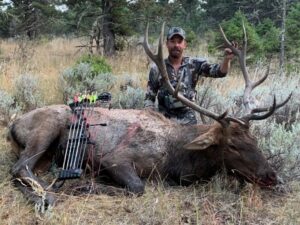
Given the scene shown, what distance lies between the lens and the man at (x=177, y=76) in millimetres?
6004

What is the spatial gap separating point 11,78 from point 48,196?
514 centimetres

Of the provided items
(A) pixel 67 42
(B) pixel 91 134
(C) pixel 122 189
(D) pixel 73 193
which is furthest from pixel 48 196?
(A) pixel 67 42

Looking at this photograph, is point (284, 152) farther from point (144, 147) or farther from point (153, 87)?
point (153, 87)

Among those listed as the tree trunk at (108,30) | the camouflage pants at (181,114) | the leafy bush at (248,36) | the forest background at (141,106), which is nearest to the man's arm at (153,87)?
the camouflage pants at (181,114)

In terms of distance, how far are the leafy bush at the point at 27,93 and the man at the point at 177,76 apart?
6.73ft

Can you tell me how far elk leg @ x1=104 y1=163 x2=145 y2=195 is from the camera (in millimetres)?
4348

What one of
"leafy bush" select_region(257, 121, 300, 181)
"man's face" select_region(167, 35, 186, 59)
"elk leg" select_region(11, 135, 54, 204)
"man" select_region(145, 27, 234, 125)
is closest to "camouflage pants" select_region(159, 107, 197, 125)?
"man" select_region(145, 27, 234, 125)

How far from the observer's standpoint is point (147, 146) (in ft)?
15.6

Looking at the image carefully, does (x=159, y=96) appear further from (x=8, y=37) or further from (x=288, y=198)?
(x=8, y=37)

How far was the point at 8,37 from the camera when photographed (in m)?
23.0

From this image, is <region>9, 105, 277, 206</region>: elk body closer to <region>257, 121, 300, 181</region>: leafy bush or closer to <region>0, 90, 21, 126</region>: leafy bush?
<region>257, 121, 300, 181</region>: leafy bush

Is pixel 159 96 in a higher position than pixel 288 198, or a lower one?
higher

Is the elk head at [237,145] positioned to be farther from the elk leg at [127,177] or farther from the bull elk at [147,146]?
the elk leg at [127,177]

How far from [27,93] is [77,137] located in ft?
10.0
